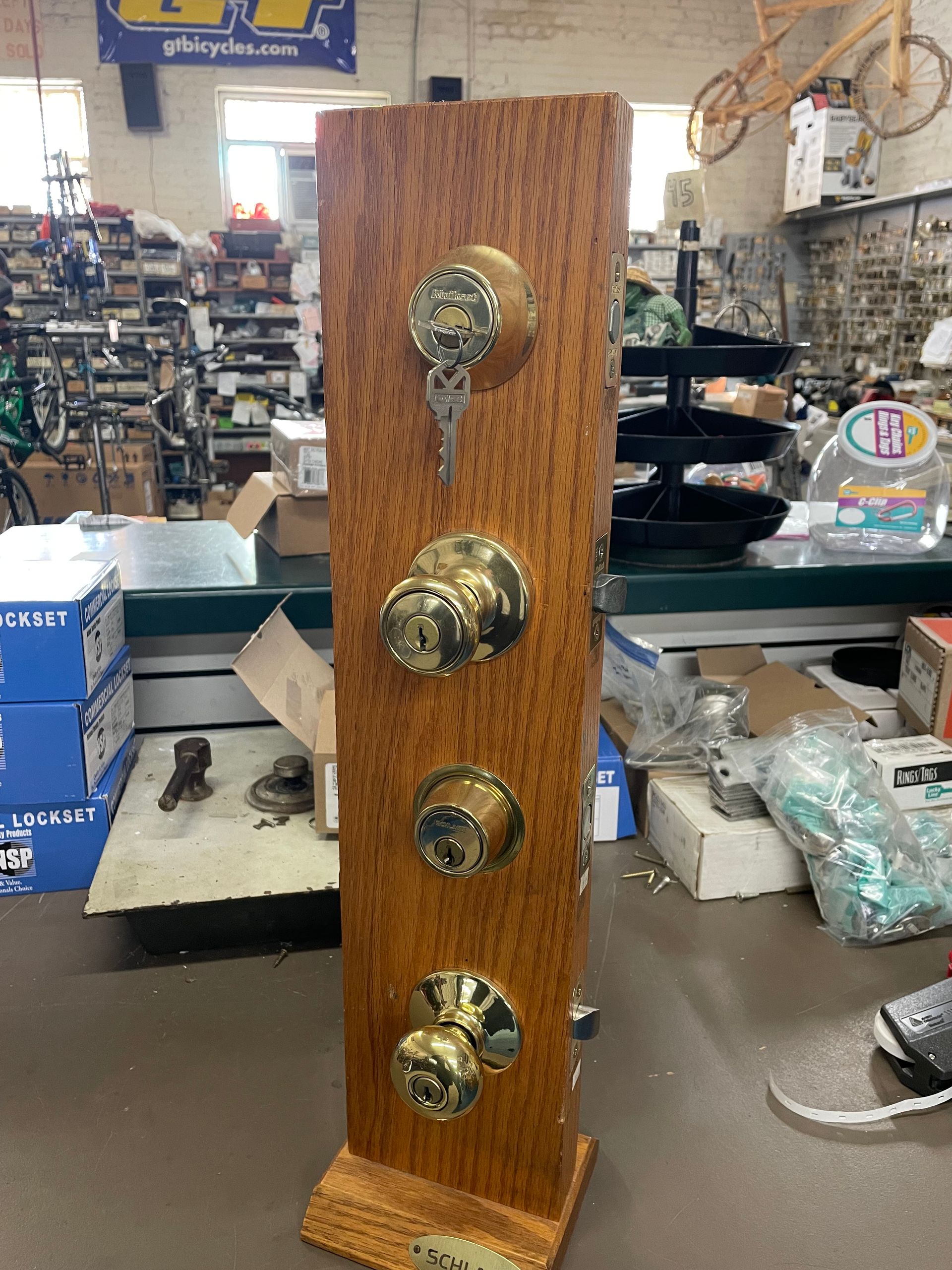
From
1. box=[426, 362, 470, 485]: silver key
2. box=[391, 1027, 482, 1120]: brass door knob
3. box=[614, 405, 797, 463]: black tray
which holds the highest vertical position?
box=[426, 362, 470, 485]: silver key

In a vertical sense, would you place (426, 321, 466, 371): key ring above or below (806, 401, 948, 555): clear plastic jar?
above

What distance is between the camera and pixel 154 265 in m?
7.01

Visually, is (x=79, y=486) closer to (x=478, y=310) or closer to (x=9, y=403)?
(x=9, y=403)

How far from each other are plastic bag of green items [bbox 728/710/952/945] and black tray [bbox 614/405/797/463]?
432 millimetres

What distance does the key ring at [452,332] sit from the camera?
0.59 meters

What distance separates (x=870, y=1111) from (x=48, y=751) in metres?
1.06

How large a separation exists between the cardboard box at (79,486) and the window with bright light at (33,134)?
2.21 meters

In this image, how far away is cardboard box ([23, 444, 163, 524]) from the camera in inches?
252

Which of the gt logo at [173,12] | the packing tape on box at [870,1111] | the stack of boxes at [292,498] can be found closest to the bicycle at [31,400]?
the gt logo at [173,12]

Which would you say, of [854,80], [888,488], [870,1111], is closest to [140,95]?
[854,80]

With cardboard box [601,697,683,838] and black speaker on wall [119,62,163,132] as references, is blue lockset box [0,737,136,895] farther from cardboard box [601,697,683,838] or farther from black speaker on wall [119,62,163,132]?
black speaker on wall [119,62,163,132]

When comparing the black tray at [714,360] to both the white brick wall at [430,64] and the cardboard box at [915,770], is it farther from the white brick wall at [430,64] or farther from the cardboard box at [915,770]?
the white brick wall at [430,64]

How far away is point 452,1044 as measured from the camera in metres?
0.71

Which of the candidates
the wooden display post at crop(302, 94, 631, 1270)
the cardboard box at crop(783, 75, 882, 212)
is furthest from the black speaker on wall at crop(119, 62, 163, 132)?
the wooden display post at crop(302, 94, 631, 1270)
